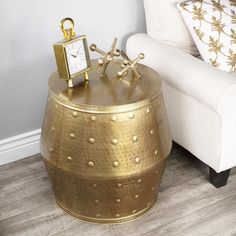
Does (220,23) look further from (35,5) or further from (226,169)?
(35,5)

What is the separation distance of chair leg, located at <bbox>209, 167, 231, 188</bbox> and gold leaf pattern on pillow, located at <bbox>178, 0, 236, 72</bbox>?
446 millimetres

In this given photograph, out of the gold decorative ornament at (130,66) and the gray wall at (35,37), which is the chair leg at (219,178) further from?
the gray wall at (35,37)

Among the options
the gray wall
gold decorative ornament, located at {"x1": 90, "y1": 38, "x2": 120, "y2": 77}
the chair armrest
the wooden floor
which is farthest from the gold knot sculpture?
the wooden floor

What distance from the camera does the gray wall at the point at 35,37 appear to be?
1763 mm

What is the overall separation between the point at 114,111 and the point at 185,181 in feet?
2.08

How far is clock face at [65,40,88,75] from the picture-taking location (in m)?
1.47

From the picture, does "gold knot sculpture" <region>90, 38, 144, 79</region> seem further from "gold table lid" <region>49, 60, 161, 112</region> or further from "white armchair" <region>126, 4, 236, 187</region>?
"white armchair" <region>126, 4, 236, 187</region>

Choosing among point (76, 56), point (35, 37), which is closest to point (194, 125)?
point (76, 56)

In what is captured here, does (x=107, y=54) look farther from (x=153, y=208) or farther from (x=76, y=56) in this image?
(x=153, y=208)

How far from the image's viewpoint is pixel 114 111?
1389 mm

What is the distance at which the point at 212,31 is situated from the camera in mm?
1784

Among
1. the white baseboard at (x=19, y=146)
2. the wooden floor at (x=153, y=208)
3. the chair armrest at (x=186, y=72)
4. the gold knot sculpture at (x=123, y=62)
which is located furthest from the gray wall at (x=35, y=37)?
the gold knot sculpture at (x=123, y=62)

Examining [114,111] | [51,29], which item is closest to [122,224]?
[114,111]

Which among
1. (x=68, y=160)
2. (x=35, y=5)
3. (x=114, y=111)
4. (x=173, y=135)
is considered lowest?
(x=173, y=135)
